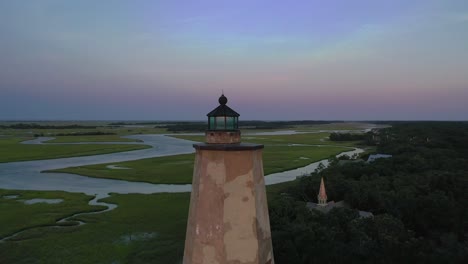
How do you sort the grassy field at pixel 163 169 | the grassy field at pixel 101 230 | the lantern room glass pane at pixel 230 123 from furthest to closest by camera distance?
the grassy field at pixel 163 169, the grassy field at pixel 101 230, the lantern room glass pane at pixel 230 123

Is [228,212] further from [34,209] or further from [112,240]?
[34,209]

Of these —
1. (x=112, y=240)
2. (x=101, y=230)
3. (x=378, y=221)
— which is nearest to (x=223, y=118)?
(x=378, y=221)

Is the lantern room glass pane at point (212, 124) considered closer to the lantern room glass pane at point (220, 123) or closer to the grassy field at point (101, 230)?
the lantern room glass pane at point (220, 123)

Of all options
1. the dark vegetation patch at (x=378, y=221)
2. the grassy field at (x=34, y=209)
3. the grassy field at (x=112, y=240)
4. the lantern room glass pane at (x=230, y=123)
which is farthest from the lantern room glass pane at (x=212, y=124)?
the grassy field at (x=34, y=209)

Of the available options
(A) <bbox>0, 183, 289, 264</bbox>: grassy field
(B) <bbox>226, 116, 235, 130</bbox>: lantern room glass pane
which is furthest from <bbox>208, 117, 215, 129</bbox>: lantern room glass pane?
(A) <bbox>0, 183, 289, 264</bbox>: grassy field

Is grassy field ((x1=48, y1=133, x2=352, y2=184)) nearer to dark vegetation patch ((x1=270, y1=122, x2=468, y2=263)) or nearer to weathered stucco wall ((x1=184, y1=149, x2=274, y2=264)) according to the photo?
dark vegetation patch ((x1=270, y1=122, x2=468, y2=263))

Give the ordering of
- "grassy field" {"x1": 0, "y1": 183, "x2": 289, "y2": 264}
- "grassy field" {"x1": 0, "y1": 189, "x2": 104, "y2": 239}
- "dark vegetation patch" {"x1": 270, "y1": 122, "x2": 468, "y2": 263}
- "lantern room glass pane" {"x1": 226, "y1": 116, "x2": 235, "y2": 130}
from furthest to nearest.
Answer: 1. "grassy field" {"x1": 0, "y1": 189, "x2": 104, "y2": 239}
2. "grassy field" {"x1": 0, "y1": 183, "x2": 289, "y2": 264}
3. "dark vegetation patch" {"x1": 270, "y1": 122, "x2": 468, "y2": 263}
4. "lantern room glass pane" {"x1": 226, "y1": 116, "x2": 235, "y2": 130}

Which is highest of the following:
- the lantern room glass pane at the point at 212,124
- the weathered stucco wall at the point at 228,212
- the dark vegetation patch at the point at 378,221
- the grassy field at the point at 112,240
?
the lantern room glass pane at the point at 212,124

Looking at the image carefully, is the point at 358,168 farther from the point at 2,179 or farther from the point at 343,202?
the point at 2,179
